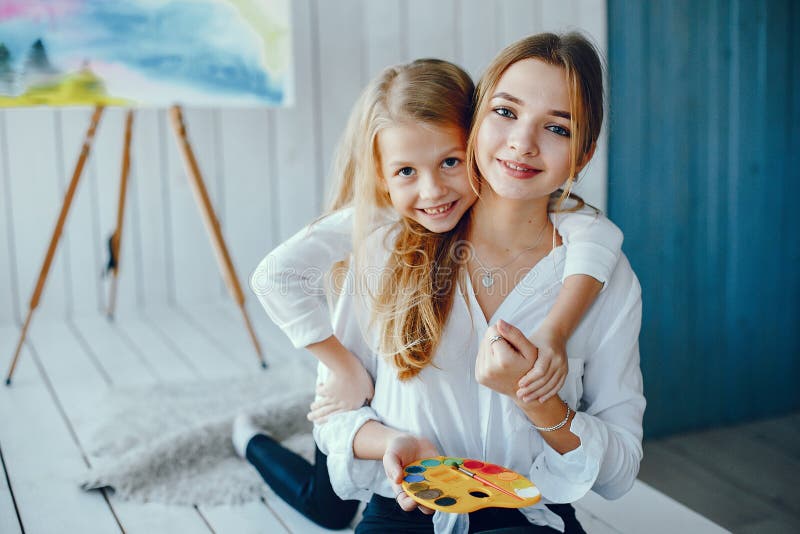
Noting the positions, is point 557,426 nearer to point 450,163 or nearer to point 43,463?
point 450,163

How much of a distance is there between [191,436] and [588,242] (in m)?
1.06

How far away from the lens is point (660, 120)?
2977 mm

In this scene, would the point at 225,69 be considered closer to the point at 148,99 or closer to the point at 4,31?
the point at 148,99

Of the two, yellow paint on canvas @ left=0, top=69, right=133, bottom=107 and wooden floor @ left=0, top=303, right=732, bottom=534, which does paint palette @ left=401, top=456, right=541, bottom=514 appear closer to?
wooden floor @ left=0, top=303, right=732, bottom=534

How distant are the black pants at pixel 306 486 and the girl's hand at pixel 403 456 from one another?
0.37m

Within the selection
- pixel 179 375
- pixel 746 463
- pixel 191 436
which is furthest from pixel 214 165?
pixel 746 463

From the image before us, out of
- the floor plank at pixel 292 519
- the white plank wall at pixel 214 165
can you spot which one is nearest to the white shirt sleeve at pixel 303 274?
the floor plank at pixel 292 519

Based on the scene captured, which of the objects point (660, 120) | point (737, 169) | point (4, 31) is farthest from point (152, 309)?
point (737, 169)

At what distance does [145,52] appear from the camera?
2.56 m

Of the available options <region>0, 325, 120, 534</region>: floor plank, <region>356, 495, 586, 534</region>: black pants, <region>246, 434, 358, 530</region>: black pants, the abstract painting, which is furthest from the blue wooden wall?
<region>0, 325, 120, 534</region>: floor plank

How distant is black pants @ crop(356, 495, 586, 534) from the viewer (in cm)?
127

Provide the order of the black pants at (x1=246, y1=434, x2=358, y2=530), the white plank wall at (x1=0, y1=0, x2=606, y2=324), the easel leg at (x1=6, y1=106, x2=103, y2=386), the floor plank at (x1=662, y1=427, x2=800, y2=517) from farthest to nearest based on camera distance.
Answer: the white plank wall at (x1=0, y1=0, x2=606, y2=324), the floor plank at (x1=662, y1=427, x2=800, y2=517), the easel leg at (x1=6, y1=106, x2=103, y2=386), the black pants at (x1=246, y1=434, x2=358, y2=530)

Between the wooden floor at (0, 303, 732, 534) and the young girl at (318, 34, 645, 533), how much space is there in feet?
1.34

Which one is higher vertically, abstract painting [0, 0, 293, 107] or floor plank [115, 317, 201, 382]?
abstract painting [0, 0, 293, 107]
